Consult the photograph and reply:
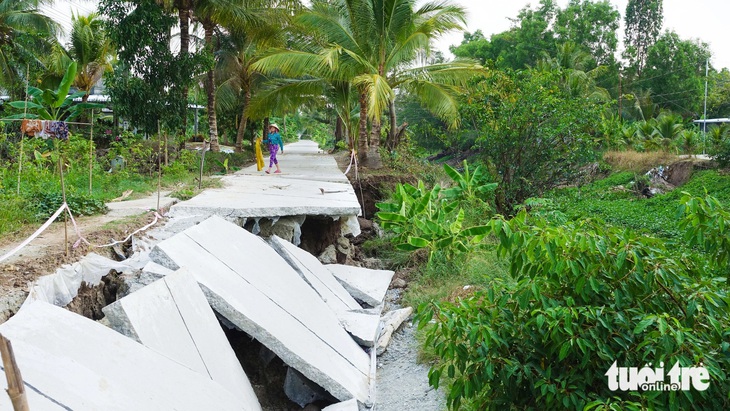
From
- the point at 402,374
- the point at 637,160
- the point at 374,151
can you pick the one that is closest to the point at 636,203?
the point at 637,160

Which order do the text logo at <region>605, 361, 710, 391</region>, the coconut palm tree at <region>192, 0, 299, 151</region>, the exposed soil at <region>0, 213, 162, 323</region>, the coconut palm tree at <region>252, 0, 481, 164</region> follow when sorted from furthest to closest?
the coconut palm tree at <region>192, 0, 299, 151</region>, the coconut palm tree at <region>252, 0, 481, 164</region>, the exposed soil at <region>0, 213, 162, 323</region>, the text logo at <region>605, 361, 710, 391</region>

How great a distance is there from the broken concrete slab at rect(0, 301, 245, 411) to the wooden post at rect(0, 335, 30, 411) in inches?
26.8

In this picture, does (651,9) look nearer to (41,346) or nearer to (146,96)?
(146,96)

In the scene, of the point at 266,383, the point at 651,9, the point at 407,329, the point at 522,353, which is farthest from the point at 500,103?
the point at 651,9

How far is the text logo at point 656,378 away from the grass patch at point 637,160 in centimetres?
1945

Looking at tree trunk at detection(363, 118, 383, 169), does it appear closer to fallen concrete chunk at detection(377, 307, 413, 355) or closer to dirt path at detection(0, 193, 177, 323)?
dirt path at detection(0, 193, 177, 323)

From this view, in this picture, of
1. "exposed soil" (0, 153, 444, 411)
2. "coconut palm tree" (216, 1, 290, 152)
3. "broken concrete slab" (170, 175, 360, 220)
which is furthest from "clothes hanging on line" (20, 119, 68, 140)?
"exposed soil" (0, 153, 444, 411)

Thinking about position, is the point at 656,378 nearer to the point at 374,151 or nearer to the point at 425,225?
the point at 425,225

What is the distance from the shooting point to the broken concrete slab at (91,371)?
2.60 metres

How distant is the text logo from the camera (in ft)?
7.91

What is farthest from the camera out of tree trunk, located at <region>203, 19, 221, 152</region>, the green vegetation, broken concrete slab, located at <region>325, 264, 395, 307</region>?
tree trunk, located at <region>203, 19, 221, 152</region>

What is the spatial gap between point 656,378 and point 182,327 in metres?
2.71

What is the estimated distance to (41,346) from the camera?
2.86 metres

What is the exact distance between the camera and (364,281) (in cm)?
783
